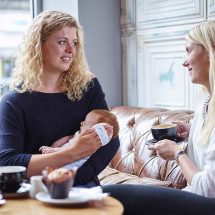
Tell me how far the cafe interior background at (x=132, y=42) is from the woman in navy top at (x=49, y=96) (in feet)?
2.87

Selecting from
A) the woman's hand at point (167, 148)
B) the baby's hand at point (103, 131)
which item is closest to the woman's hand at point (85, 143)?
the baby's hand at point (103, 131)

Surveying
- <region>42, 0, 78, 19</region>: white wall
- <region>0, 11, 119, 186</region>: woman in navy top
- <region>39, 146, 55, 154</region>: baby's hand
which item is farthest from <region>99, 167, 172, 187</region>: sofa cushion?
<region>42, 0, 78, 19</region>: white wall

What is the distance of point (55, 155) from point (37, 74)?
16.5 inches

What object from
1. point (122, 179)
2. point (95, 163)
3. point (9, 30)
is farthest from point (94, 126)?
point (9, 30)

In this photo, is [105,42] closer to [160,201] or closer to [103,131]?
[103,131]

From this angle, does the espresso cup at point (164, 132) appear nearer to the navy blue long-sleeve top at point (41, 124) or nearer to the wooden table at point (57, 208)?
the navy blue long-sleeve top at point (41, 124)

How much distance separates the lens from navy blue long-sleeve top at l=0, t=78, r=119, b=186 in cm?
179

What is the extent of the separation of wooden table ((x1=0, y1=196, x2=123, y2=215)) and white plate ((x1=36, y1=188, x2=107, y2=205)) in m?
0.02

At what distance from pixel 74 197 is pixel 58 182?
2.8 inches

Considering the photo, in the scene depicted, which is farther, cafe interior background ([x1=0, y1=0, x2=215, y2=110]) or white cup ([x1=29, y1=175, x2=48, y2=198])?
cafe interior background ([x1=0, y1=0, x2=215, y2=110])

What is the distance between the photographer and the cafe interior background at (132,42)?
108 inches

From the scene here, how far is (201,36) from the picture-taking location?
1.75 meters

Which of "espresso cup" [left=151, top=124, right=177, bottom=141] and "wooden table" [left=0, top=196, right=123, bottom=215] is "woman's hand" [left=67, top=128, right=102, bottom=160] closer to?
"espresso cup" [left=151, top=124, right=177, bottom=141]

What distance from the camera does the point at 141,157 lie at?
2.44 m
